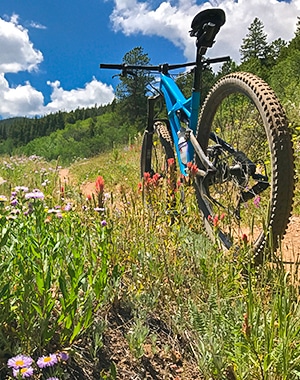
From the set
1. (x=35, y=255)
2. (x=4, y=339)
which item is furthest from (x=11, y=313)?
(x=35, y=255)

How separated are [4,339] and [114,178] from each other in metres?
6.74

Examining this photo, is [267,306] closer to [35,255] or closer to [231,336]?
[231,336]

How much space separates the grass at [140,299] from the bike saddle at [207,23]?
61.7 inches

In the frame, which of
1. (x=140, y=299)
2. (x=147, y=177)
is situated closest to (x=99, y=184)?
(x=147, y=177)

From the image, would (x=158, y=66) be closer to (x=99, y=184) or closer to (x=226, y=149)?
(x=226, y=149)

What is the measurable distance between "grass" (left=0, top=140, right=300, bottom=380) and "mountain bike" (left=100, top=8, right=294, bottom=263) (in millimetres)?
254

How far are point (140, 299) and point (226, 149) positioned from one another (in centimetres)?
138

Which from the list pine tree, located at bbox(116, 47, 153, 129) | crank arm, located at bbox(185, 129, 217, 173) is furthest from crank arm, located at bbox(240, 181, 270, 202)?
pine tree, located at bbox(116, 47, 153, 129)

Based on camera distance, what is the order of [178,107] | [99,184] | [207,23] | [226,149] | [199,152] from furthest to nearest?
[178,107] → [207,23] → [199,152] → [226,149] → [99,184]

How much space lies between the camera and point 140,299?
5.91 feet

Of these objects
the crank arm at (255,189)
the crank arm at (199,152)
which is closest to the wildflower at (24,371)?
the crank arm at (255,189)

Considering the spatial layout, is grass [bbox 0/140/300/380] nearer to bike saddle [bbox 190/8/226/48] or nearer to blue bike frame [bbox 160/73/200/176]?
blue bike frame [bbox 160/73/200/176]

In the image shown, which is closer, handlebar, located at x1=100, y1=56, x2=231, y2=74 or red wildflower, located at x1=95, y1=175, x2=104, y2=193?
red wildflower, located at x1=95, y1=175, x2=104, y2=193

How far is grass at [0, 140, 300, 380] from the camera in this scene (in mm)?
1306
